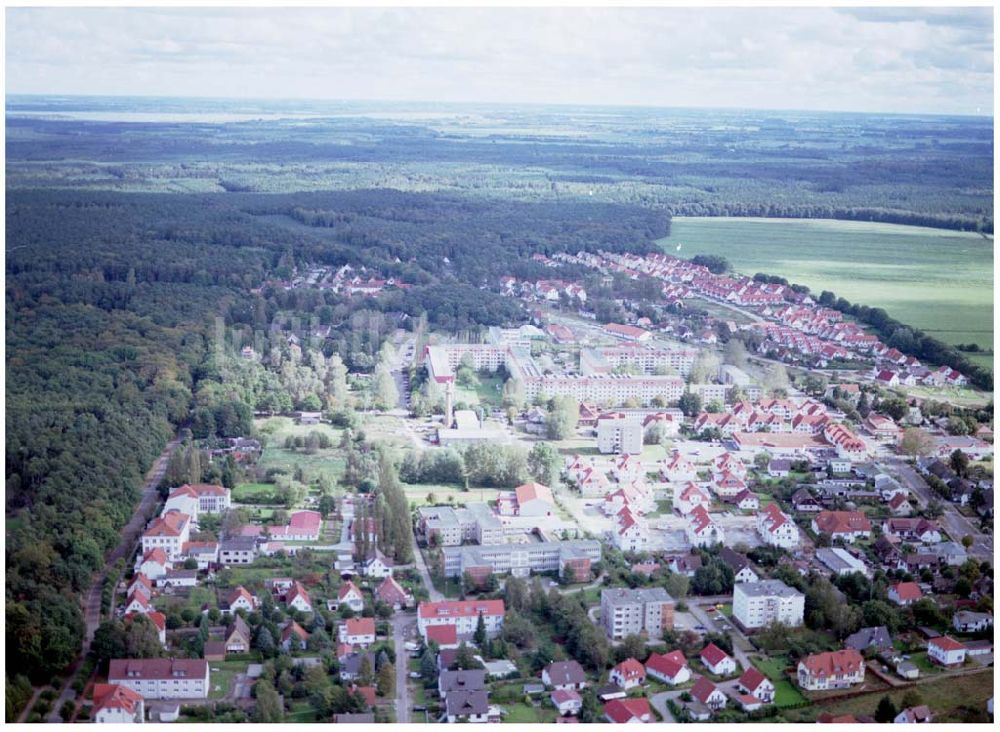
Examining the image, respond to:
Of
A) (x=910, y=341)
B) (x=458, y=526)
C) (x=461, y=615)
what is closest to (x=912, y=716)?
(x=461, y=615)

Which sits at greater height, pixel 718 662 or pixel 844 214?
pixel 844 214

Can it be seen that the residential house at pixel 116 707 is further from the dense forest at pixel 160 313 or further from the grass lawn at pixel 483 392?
the grass lawn at pixel 483 392

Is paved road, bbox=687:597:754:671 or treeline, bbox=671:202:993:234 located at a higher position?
treeline, bbox=671:202:993:234

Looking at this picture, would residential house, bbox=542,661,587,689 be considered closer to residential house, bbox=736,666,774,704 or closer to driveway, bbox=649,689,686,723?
driveway, bbox=649,689,686,723

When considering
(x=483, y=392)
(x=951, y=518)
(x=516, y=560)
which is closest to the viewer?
(x=516, y=560)

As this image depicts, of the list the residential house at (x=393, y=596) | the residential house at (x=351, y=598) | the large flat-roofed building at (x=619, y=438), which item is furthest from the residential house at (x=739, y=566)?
the residential house at (x=351, y=598)

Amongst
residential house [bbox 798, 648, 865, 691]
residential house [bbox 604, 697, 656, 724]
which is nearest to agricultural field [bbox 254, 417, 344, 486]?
residential house [bbox 604, 697, 656, 724]

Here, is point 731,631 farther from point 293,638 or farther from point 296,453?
point 296,453
